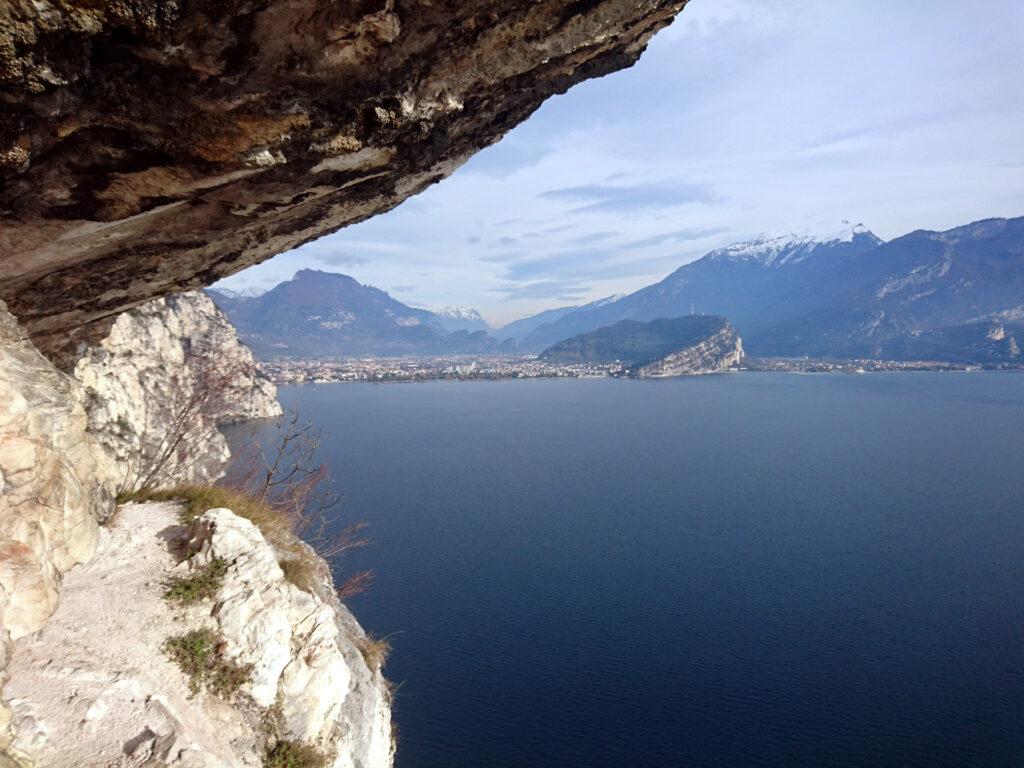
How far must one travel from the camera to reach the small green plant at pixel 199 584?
8961 mm

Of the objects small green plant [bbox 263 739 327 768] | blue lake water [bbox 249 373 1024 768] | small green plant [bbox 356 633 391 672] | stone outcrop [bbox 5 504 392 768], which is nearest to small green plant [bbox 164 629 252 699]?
stone outcrop [bbox 5 504 392 768]

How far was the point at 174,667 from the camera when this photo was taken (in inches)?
318

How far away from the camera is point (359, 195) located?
328 inches

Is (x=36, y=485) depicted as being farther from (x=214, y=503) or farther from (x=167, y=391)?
(x=167, y=391)

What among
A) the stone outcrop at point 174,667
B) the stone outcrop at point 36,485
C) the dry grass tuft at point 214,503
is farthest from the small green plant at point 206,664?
the dry grass tuft at point 214,503

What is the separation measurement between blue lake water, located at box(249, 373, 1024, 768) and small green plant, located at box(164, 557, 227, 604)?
19487 millimetres

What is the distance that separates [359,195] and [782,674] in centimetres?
3138

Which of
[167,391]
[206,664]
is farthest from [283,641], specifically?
[167,391]

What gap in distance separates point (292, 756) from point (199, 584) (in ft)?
10.0

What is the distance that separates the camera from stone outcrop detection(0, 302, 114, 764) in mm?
6938

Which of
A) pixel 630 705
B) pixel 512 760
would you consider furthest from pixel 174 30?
pixel 630 705

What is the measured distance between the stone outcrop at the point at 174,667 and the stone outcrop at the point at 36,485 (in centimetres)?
39

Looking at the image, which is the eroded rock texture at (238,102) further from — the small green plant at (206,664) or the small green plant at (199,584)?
the small green plant at (206,664)

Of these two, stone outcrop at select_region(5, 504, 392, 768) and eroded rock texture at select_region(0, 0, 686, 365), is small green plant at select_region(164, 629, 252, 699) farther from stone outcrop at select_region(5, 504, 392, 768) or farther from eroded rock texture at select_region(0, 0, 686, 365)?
eroded rock texture at select_region(0, 0, 686, 365)
